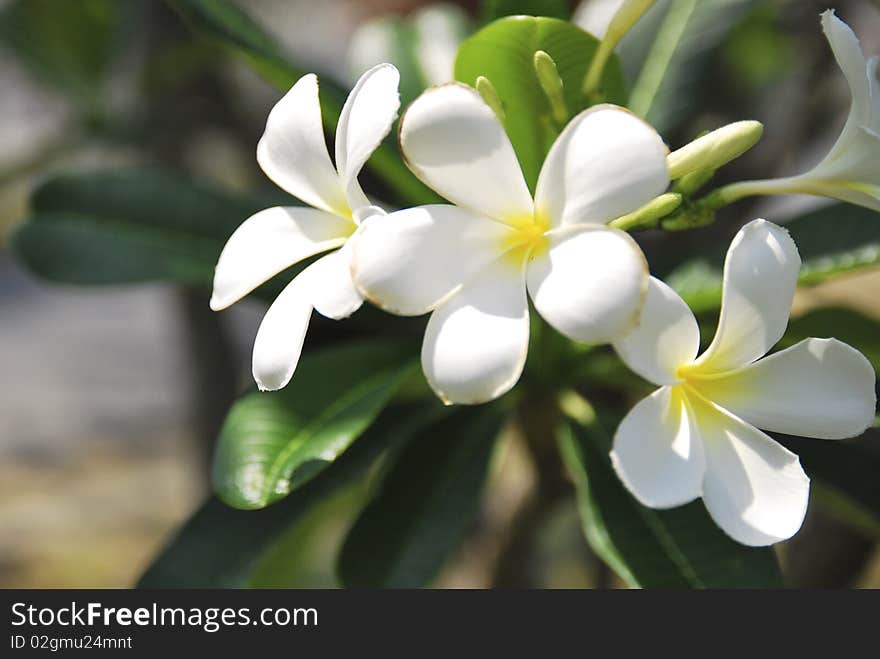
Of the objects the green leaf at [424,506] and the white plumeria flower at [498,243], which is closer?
the white plumeria flower at [498,243]

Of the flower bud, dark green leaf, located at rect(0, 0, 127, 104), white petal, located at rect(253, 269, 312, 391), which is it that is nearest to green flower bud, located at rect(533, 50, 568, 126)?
the flower bud

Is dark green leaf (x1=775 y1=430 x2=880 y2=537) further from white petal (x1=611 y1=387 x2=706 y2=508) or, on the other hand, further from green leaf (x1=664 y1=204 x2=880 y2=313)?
white petal (x1=611 y1=387 x2=706 y2=508)

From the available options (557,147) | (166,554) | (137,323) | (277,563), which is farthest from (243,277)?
(137,323)

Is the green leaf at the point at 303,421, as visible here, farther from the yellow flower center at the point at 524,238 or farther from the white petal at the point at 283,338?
the yellow flower center at the point at 524,238

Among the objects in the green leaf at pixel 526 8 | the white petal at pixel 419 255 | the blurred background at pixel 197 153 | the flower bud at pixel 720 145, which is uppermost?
the blurred background at pixel 197 153

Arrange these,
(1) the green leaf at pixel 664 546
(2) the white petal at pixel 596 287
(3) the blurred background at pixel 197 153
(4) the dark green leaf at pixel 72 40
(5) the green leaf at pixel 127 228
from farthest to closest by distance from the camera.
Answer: (4) the dark green leaf at pixel 72 40, (3) the blurred background at pixel 197 153, (5) the green leaf at pixel 127 228, (1) the green leaf at pixel 664 546, (2) the white petal at pixel 596 287

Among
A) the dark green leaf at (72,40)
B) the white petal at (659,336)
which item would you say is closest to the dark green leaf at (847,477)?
the white petal at (659,336)

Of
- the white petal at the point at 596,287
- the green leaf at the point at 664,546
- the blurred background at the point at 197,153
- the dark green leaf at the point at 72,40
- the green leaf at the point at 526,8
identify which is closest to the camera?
A: the white petal at the point at 596,287

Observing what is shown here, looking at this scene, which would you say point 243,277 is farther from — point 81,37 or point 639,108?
point 81,37
